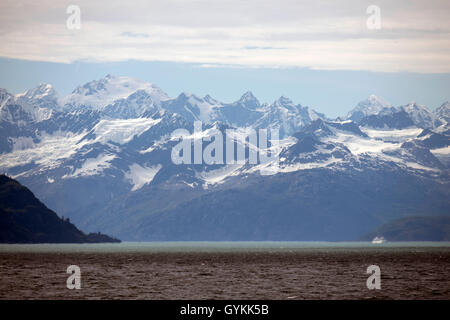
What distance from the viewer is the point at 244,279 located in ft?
530

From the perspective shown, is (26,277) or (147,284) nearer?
(147,284)

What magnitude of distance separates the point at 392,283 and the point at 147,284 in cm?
4629

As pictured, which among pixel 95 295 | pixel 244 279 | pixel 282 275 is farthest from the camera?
pixel 282 275
